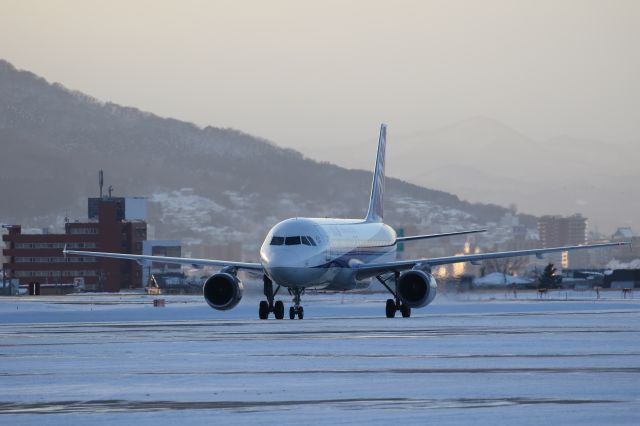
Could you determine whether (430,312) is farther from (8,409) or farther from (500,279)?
(500,279)

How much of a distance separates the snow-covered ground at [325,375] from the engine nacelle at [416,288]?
9448 millimetres

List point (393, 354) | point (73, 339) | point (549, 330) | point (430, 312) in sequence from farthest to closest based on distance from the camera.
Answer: point (430, 312) → point (549, 330) → point (73, 339) → point (393, 354)

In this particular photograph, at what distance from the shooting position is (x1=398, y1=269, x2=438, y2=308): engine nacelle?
5459 centimetres

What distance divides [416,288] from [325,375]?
3026 centimetres

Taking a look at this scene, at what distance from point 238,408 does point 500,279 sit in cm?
12290

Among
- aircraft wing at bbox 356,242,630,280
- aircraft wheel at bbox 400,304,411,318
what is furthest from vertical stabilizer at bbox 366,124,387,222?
aircraft wheel at bbox 400,304,411,318

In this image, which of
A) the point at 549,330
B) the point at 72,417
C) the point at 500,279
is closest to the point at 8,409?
the point at 72,417

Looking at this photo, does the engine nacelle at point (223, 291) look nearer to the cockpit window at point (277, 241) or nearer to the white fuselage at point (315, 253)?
the white fuselage at point (315, 253)

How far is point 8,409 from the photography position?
20.0 metres

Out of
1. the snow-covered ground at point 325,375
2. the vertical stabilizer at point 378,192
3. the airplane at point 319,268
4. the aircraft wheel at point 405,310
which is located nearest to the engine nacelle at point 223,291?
the airplane at point 319,268

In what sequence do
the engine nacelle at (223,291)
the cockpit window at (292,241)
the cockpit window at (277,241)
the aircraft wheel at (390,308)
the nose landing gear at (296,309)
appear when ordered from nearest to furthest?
the nose landing gear at (296,309) → the cockpit window at (277,241) → the cockpit window at (292,241) → the aircraft wheel at (390,308) → the engine nacelle at (223,291)

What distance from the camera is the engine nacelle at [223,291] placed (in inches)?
2218

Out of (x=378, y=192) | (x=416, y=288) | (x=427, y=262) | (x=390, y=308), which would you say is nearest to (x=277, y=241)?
(x=390, y=308)

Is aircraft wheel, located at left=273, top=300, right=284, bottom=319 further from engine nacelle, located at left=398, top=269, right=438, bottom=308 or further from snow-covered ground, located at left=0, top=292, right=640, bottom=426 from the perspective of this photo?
snow-covered ground, located at left=0, top=292, right=640, bottom=426
